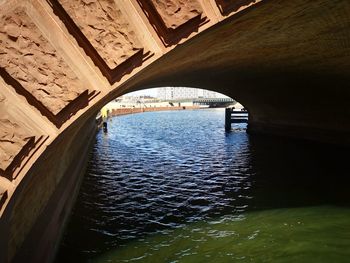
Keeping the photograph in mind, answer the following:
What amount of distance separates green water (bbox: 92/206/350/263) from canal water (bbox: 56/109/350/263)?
2 cm

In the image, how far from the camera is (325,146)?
57.8 feet

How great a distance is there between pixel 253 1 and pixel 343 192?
8.43 m

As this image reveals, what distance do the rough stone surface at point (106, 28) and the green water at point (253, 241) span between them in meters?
4.23

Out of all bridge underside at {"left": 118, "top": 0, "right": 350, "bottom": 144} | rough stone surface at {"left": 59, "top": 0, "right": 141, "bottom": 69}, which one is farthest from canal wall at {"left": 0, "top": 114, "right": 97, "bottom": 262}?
bridge underside at {"left": 118, "top": 0, "right": 350, "bottom": 144}

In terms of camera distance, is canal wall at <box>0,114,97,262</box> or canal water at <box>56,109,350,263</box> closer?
canal wall at <box>0,114,97,262</box>

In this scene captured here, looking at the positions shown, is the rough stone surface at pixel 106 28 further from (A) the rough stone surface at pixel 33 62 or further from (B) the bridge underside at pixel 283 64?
(B) the bridge underside at pixel 283 64

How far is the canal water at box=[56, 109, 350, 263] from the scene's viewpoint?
5.76 m

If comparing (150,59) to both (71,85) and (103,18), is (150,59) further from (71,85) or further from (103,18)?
(71,85)

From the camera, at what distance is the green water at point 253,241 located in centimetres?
552

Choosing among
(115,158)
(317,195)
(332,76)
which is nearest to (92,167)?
(115,158)

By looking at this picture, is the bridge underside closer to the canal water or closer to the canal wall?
the canal wall

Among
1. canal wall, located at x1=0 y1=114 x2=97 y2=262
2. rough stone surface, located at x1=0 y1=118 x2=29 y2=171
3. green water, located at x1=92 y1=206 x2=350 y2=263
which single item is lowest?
green water, located at x1=92 y1=206 x2=350 y2=263

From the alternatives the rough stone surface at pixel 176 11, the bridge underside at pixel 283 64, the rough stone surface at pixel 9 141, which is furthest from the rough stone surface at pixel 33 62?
the bridge underside at pixel 283 64

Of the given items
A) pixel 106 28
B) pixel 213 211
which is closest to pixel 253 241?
pixel 213 211
